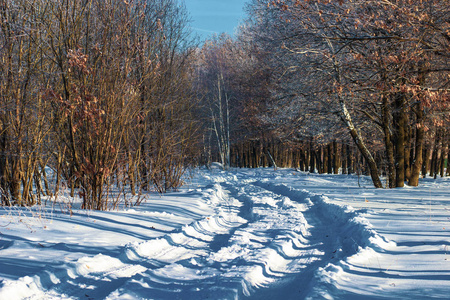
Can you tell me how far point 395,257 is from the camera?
5.58 meters

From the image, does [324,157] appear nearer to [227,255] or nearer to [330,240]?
[330,240]

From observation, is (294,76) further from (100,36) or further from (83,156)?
(83,156)

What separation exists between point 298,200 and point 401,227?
20.0ft

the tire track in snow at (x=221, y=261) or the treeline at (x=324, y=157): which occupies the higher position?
the treeline at (x=324, y=157)

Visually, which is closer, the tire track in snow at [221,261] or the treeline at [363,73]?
the tire track in snow at [221,261]

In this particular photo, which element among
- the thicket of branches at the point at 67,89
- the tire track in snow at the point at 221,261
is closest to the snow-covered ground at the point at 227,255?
the tire track in snow at the point at 221,261

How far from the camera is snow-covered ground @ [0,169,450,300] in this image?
14.3ft

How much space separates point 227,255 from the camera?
601 centimetres

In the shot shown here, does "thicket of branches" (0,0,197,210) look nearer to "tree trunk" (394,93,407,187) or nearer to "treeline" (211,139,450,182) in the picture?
"tree trunk" (394,93,407,187)

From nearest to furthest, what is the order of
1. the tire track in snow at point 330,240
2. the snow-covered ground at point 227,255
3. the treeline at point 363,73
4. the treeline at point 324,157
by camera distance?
the snow-covered ground at point 227,255, the tire track in snow at point 330,240, the treeline at point 363,73, the treeline at point 324,157

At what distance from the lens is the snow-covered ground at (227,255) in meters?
4.36

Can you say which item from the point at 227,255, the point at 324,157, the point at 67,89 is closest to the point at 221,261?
the point at 227,255

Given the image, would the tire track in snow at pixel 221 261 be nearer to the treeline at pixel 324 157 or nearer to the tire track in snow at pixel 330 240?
the tire track in snow at pixel 330 240

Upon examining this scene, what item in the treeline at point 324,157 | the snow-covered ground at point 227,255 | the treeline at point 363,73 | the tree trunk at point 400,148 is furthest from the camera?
the treeline at point 324,157
